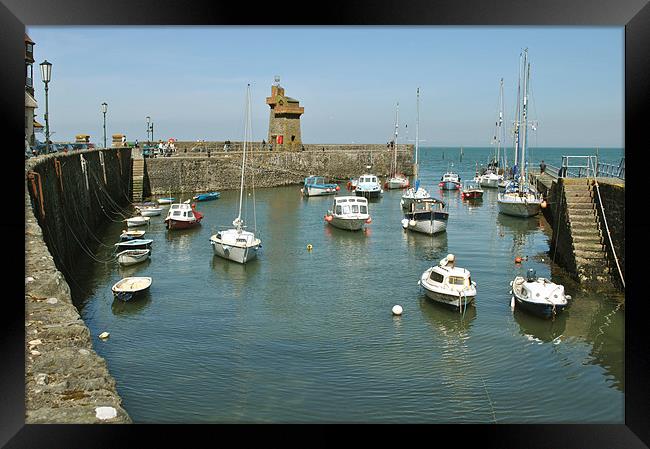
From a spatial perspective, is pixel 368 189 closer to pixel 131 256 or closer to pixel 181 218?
pixel 181 218

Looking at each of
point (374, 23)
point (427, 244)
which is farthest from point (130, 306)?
point (427, 244)

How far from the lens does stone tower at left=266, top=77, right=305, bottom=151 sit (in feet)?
199

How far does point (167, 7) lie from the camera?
5.59m

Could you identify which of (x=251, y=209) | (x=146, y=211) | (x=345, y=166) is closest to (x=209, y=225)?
(x=146, y=211)

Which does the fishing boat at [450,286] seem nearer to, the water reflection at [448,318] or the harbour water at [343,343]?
the water reflection at [448,318]

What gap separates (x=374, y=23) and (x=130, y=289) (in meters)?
13.0

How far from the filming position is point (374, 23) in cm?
578

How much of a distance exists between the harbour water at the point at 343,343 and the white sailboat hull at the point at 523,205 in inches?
331

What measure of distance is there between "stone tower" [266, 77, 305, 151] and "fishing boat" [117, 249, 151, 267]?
38.6m

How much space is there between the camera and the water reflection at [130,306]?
16.2 m

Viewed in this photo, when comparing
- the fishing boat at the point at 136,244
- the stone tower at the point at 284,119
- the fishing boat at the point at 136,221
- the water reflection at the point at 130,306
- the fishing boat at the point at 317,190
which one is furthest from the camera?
the stone tower at the point at 284,119

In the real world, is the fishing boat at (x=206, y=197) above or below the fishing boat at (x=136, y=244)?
above

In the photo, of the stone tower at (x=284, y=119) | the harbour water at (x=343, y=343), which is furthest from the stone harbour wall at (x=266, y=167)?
the harbour water at (x=343, y=343)
